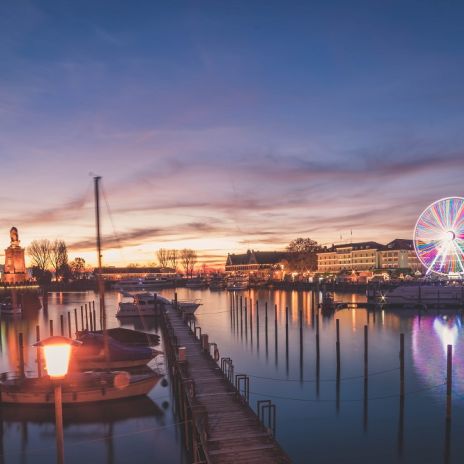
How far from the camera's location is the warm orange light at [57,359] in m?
8.92

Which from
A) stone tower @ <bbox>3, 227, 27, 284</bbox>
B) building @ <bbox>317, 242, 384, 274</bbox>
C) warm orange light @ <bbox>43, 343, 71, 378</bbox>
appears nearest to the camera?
warm orange light @ <bbox>43, 343, 71, 378</bbox>

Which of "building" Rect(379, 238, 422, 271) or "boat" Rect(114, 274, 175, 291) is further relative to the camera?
"building" Rect(379, 238, 422, 271)

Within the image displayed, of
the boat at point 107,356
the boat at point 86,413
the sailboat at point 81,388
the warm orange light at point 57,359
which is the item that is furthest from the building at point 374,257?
the warm orange light at point 57,359

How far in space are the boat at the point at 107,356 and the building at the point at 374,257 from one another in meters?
156

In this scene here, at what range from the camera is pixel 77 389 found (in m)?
Result: 25.4

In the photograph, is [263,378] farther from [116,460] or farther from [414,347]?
[414,347]

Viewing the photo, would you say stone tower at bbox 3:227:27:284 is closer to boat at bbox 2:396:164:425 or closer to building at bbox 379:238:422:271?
boat at bbox 2:396:164:425

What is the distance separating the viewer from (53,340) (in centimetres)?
916

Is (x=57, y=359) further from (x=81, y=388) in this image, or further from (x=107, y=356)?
(x=107, y=356)

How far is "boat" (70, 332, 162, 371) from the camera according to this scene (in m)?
33.5

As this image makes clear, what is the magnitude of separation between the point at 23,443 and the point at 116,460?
5.07 metres

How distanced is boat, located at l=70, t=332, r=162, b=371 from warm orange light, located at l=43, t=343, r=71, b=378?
25.7 meters

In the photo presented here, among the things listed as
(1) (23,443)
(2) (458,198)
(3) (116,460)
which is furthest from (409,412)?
(2) (458,198)

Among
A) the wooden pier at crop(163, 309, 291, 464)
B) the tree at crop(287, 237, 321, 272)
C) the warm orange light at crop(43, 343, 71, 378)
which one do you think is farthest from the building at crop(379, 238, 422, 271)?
the warm orange light at crop(43, 343, 71, 378)
